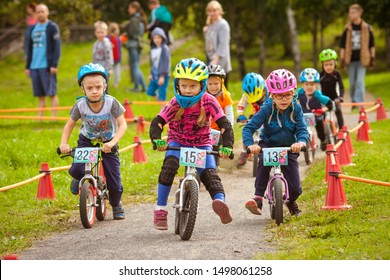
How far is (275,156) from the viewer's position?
10406 millimetres

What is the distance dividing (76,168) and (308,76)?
596 centimetres

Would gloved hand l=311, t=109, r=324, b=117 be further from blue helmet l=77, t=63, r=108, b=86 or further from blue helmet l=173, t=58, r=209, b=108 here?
blue helmet l=173, t=58, r=209, b=108

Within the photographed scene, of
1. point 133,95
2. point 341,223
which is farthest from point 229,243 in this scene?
point 133,95

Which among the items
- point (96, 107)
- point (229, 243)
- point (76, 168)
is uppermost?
point (96, 107)

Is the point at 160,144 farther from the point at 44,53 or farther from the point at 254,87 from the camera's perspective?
the point at 44,53

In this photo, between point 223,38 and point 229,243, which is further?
point 223,38

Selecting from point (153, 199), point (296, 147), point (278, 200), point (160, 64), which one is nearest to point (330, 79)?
point (160, 64)

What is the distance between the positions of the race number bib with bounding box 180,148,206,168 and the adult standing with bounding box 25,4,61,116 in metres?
10.6

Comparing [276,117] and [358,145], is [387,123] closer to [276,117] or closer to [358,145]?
[358,145]

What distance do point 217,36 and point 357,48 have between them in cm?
412

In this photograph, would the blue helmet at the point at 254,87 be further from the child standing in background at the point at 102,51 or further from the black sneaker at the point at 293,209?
the child standing in background at the point at 102,51

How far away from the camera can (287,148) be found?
34.0 feet

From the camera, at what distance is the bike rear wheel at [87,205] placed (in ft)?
33.9

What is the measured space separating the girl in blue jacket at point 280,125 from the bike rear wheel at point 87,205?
5.99ft
